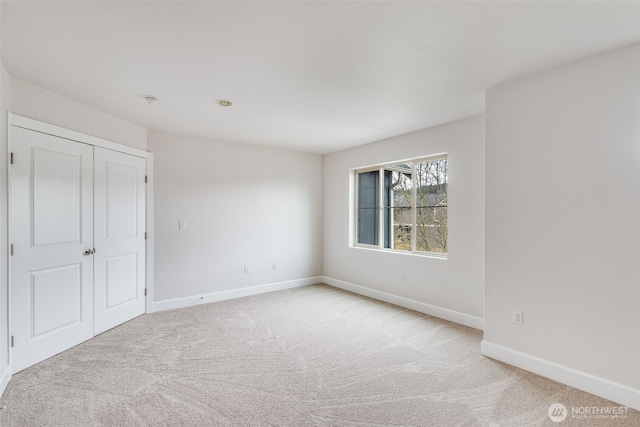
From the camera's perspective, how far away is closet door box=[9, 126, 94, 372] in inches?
102

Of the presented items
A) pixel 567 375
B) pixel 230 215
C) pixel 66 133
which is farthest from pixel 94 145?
pixel 567 375

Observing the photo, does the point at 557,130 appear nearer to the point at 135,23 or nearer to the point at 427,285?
the point at 427,285

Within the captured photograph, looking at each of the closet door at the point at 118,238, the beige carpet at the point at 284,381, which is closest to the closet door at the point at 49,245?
the closet door at the point at 118,238

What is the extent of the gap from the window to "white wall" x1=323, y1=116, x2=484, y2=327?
0.21m

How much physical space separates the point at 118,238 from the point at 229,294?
177 cm

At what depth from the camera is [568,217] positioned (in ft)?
7.73

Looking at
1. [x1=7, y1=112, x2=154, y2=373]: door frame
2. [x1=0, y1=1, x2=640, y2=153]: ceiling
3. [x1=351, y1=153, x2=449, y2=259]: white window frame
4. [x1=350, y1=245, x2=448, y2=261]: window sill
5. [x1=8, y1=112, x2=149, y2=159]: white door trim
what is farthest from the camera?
[x1=351, y1=153, x2=449, y2=259]: white window frame

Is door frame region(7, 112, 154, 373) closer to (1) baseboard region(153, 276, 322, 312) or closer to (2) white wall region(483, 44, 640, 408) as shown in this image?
(1) baseboard region(153, 276, 322, 312)

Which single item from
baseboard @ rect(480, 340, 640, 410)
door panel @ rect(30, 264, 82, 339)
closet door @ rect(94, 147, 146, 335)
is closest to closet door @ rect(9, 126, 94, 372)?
door panel @ rect(30, 264, 82, 339)

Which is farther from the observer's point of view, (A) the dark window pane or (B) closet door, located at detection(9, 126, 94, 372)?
(A) the dark window pane

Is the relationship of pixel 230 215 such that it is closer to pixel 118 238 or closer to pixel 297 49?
pixel 118 238

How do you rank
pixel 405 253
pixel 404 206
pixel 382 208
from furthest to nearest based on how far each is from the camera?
pixel 382 208, pixel 404 206, pixel 405 253

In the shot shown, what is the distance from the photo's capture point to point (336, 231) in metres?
5.55

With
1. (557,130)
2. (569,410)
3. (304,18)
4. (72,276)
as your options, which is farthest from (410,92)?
(72,276)
